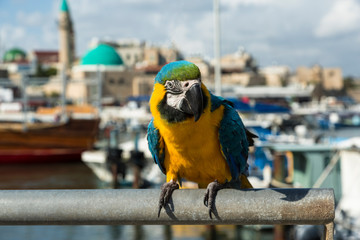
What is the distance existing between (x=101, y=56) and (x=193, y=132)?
6800 centimetres

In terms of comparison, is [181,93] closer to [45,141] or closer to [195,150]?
[195,150]

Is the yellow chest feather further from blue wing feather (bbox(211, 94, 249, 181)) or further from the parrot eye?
the parrot eye

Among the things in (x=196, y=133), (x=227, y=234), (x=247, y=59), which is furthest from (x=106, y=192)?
(x=247, y=59)

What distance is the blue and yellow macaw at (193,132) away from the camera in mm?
2350

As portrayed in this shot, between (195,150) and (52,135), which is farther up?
(195,150)

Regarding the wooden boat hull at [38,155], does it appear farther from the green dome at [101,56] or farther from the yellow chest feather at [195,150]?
the green dome at [101,56]

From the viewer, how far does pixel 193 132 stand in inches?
96.3

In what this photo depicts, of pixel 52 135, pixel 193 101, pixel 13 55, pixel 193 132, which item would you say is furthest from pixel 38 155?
pixel 13 55

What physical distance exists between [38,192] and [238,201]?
648 millimetres

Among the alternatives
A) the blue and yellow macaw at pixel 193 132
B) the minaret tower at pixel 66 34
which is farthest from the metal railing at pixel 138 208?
the minaret tower at pixel 66 34

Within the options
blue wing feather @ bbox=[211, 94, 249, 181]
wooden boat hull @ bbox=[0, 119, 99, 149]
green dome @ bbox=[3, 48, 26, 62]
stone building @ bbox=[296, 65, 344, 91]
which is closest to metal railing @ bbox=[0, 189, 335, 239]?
blue wing feather @ bbox=[211, 94, 249, 181]

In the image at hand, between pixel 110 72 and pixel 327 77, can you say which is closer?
pixel 110 72

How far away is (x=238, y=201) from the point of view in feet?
5.10

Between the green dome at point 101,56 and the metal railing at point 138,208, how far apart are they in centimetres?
6729
